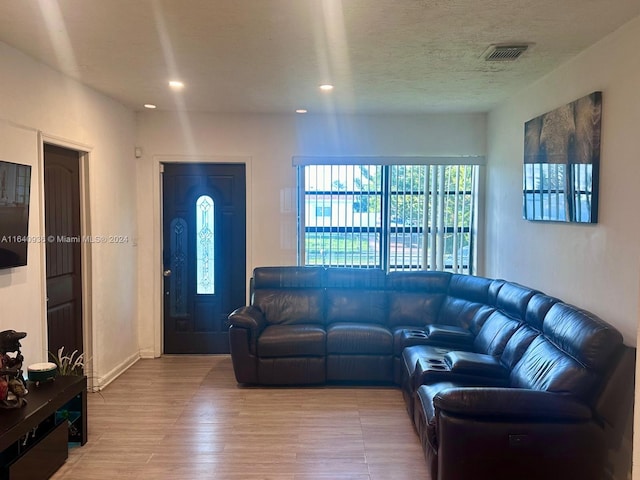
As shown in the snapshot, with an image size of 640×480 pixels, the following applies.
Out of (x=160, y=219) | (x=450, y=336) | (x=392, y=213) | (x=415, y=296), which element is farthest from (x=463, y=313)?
(x=160, y=219)


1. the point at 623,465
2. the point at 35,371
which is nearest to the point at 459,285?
the point at 623,465

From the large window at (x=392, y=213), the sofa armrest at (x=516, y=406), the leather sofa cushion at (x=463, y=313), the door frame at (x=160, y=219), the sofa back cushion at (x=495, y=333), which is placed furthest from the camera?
the large window at (x=392, y=213)

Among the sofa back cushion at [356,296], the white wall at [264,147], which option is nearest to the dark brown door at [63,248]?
the white wall at [264,147]

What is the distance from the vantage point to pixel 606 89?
2.79m

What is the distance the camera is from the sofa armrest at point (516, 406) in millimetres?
2316

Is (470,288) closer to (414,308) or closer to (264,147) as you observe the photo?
(414,308)

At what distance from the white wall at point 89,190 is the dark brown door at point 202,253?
0.40 m

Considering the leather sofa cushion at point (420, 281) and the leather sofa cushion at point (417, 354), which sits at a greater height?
the leather sofa cushion at point (420, 281)

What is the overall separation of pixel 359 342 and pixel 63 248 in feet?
8.59

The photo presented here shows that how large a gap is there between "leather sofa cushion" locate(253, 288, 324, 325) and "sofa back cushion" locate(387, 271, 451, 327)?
29.3 inches

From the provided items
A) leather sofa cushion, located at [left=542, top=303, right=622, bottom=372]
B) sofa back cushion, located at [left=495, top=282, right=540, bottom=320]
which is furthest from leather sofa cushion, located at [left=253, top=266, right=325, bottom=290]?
leather sofa cushion, located at [left=542, top=303, right=622, bottom=372]

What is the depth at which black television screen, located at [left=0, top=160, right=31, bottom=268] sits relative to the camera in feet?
9.18

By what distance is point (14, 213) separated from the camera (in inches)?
114

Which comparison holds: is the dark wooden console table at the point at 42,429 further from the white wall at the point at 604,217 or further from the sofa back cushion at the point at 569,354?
the white wall at the point at 604,217
